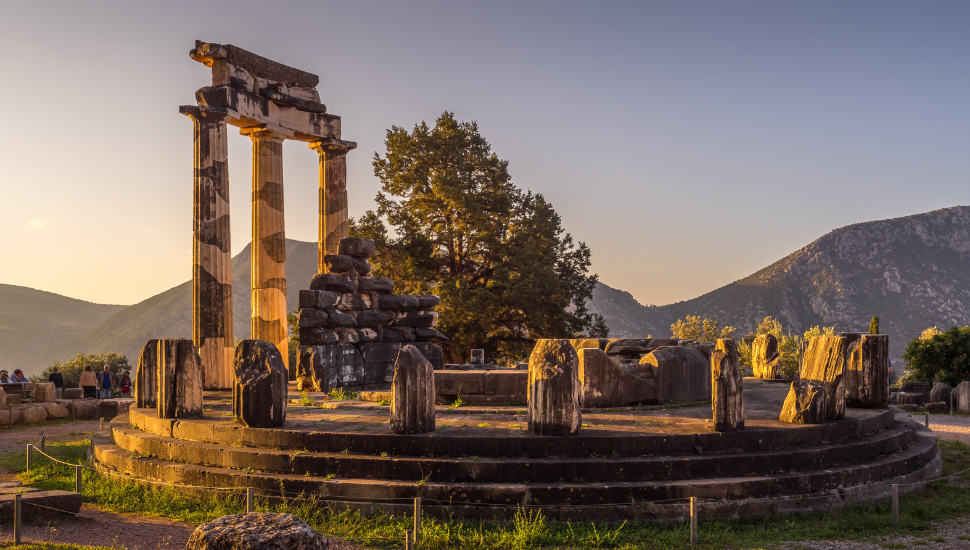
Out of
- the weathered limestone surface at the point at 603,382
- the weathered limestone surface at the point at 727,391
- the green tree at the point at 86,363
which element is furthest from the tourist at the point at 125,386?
the weathered limestone surface at the point at 727,391

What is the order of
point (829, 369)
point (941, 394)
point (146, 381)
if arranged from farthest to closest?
1. point (941, 394)
2. point (146, 381)
3. point (829, 369)


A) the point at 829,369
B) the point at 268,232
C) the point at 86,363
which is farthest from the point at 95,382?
the point at 829,369

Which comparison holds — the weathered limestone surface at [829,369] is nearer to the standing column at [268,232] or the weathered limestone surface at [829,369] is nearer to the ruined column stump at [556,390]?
the ruined column stump at [556,390]

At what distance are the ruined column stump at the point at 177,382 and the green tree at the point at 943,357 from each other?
78.3ft

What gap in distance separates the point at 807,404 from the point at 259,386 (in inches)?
302

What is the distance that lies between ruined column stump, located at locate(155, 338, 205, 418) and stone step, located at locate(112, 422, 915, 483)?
1579mm

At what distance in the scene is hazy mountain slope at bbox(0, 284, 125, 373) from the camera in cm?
11650

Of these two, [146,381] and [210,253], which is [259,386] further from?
[210,253]

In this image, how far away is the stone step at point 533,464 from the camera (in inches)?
335

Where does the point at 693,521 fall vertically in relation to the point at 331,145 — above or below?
below

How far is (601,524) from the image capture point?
7949 mm

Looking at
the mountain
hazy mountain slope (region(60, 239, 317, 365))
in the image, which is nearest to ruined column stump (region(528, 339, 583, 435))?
the mountain

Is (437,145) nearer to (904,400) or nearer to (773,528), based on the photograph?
(904,400)

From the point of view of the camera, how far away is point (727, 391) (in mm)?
9438
